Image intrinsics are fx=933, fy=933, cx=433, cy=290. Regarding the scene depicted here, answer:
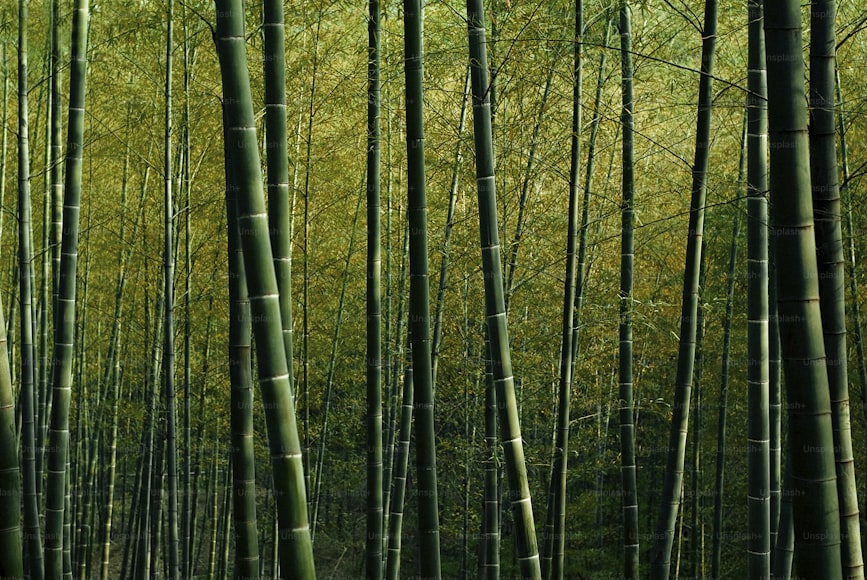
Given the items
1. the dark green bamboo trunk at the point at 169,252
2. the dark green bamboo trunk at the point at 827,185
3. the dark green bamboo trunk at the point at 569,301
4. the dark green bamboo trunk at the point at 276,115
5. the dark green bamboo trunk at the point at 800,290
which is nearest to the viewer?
the dark green bamboo trunk at the point at 800,290

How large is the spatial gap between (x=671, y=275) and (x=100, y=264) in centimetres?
640

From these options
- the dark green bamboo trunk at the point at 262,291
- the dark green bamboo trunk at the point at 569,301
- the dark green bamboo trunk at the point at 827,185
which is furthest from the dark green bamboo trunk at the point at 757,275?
the dark green bamboo trunk at the point at 262,291

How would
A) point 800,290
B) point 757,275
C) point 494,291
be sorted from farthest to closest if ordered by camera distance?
point 494,291 < point 757,275 < point 800,290

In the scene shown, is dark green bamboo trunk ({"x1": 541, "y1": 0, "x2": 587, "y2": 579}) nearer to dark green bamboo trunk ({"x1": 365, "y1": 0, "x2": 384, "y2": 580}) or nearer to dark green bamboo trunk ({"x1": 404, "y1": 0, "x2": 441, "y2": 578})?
dark green bamboo trunk ({"x1": 365, "y1": 0, "x2": 384, "y2": 580})

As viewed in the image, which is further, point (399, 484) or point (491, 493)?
point (491, 493)

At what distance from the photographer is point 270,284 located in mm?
2260

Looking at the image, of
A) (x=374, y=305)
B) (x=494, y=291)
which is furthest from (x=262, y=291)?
(x=374, y=305)

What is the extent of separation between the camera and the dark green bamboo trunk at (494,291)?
3.41 m

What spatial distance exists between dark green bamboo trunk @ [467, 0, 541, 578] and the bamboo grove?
15 mm

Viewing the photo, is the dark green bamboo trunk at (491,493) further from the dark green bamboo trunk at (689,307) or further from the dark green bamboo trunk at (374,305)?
the dark green bamboo trunk at (689,307)

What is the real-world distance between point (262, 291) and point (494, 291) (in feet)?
4.37

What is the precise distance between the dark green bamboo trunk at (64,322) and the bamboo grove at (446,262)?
0.02m

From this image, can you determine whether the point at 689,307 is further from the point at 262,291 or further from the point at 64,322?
the point at 64,322

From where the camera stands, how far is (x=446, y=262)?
6.07m
